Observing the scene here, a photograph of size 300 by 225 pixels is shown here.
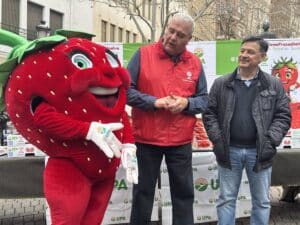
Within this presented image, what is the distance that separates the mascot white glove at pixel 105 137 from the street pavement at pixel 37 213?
7.64 ft

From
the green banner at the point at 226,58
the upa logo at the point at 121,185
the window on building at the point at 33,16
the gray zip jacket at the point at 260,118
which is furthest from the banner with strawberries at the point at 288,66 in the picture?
the window on building at the point at 33,16

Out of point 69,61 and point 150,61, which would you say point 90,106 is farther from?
point 150,61

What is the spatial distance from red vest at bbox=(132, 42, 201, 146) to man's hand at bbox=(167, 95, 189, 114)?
0.14 m

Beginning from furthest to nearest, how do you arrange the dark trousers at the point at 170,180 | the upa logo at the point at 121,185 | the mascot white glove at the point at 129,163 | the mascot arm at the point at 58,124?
the upa logo at the point at 121,185 < the dark trousers at the point at 170,180 < the mascot white glove at the point at 129,163 < the mascot arm at the point at 58,124

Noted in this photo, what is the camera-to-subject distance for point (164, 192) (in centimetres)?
527

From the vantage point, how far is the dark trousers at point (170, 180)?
4.42 m

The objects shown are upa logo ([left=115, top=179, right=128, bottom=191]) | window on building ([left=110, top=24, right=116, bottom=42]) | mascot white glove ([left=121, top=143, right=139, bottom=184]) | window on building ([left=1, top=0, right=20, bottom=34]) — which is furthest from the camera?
window on building ([left=110, top=24, right=116, bottom=42])

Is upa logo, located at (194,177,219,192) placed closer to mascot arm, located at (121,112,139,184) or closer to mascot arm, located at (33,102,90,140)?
mascot arm, located at (121,112,139,184)

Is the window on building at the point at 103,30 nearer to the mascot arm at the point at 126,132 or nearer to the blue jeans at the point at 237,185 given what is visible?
the blue jeans at the point at 237,185

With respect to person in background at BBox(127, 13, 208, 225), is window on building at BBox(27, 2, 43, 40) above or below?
above

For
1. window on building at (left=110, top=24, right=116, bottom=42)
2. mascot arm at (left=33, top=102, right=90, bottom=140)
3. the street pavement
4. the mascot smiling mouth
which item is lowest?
the street pavement

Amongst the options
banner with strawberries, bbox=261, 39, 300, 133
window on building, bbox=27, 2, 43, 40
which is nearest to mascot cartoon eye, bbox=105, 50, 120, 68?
banner with strawberries, bbox=261, 39, 300, 133

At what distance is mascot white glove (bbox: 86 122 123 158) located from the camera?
3.41 meters

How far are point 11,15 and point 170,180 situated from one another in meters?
21.0
